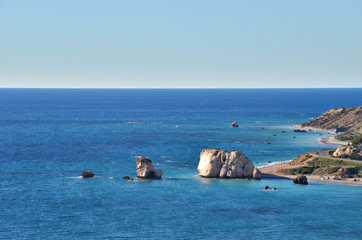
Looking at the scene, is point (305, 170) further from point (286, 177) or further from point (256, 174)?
point (256, 174)

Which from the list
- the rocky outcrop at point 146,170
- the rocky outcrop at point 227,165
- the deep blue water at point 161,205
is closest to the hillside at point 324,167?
the deep blue water at point 161,205

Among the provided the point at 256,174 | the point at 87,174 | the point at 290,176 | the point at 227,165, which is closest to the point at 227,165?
the point at 227,165

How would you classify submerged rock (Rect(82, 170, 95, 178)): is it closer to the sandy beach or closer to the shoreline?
the shoreline

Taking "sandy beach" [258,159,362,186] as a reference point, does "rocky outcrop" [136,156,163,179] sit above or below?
above

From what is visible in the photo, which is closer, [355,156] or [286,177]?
[286,177]

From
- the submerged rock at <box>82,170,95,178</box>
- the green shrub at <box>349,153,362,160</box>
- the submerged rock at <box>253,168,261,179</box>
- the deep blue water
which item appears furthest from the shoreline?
the submerged rock at <box>82,170,95,178</box>

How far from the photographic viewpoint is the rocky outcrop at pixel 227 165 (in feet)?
413

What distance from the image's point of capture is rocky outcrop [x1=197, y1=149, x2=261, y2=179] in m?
126

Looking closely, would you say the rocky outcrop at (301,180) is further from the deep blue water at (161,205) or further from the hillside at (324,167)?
the hillside at (324,167)

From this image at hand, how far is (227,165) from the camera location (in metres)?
127

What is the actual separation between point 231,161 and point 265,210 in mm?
26590

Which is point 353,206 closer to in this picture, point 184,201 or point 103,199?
point 184,201

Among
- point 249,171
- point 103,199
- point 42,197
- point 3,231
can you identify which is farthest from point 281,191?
point 3,231

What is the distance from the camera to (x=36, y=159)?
154125 mm
